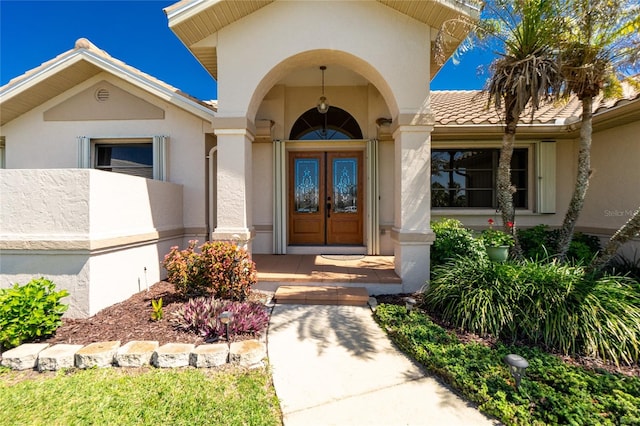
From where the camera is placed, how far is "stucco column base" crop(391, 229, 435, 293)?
5441 millimetres

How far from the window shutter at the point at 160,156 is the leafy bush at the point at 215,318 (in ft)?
12.1

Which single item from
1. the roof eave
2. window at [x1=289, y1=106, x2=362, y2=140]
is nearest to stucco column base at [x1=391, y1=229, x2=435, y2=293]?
window at [x1=289, y1=106, x2=362, y2=140]

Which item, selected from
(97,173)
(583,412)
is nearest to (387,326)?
(583,412)

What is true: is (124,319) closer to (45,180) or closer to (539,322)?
(45,180)

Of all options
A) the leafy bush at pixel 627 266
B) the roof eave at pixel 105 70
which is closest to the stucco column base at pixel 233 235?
the roof eave at pixel 105 70

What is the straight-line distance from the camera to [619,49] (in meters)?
4.69

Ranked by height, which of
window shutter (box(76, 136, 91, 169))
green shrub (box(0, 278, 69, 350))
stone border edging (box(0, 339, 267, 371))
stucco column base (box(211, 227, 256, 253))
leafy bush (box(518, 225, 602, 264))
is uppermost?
window shutter (box(76, 136, 91, 169))

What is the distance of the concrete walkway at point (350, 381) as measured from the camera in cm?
252

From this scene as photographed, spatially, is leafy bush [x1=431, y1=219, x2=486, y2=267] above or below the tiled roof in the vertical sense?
below

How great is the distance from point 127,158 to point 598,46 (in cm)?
963

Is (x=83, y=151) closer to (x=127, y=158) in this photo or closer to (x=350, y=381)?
(x=127, y=158)

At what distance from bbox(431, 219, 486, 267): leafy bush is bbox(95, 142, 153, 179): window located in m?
6.70

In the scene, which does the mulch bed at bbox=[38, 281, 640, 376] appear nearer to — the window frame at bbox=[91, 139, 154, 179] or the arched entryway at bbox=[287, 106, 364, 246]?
the window frame at bbox=[91, 139, 154, 179]

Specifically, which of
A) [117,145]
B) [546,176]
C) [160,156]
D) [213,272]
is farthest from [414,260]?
[117,145]
